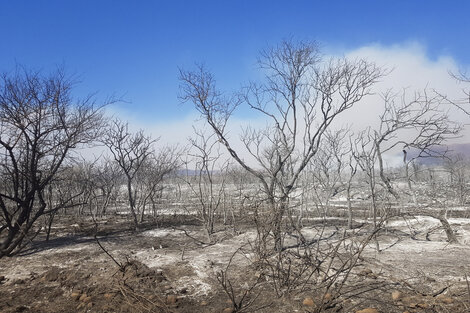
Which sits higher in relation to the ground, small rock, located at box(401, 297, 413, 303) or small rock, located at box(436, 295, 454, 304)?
small rock, located at box(436, 295, 454, 304)

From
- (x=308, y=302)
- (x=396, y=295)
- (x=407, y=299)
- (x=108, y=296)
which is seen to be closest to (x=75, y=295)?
(x=108, y=296)

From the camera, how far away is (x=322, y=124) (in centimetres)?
748

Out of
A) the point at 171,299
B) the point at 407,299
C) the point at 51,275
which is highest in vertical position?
the point at 51,275

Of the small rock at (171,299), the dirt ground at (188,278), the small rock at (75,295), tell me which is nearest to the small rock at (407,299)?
the dirt ground at (188,278)

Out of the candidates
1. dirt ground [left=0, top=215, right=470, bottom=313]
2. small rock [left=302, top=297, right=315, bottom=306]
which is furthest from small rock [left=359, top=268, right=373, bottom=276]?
small rock [left=302, top=297, right=315, bottom=306]

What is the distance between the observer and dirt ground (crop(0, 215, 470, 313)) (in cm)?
431

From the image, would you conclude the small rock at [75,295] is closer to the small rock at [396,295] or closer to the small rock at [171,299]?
the small rock at [171,299]

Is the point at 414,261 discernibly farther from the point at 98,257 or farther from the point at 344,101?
the point at 98,257

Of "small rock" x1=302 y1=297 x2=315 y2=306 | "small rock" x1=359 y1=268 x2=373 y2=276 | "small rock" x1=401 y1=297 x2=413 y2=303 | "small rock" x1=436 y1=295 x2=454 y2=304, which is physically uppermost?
"small rock" x1=302 y1=297 x2=315 y2=306

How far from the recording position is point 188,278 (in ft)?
19.0

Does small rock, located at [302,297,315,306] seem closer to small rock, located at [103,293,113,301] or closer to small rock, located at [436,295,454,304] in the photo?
small rock, located at [436,295,454,304]

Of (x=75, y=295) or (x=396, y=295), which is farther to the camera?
(x=75, y=295)

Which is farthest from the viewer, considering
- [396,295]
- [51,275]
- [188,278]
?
[51,275]

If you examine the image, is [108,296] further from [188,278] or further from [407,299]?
[407,299]
